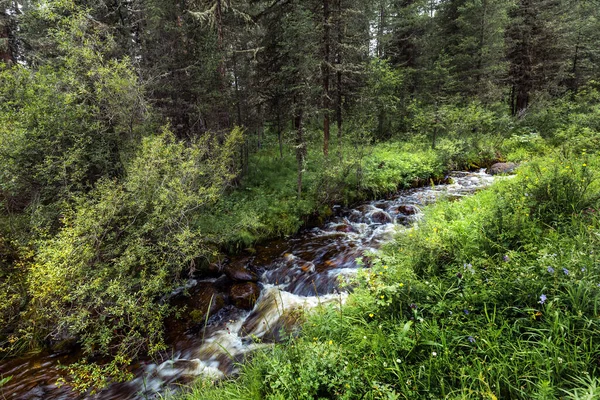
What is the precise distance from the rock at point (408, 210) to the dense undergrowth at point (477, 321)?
19.5 feet

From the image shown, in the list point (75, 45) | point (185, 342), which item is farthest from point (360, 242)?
point (75, 45)

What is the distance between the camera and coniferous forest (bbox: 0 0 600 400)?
268 cm

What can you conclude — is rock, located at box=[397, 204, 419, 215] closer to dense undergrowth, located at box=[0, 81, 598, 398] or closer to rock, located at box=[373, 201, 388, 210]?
rock, located at box=[373, 201, 388, 210]

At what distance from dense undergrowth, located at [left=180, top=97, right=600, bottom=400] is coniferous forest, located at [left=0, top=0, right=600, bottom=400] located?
0.03 metres

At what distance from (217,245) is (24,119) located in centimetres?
548

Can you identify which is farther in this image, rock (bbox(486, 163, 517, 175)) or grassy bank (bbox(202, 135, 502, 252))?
rock (bbox(486, 163, 517, 175))

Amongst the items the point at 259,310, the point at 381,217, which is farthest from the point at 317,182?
the point at 259,310

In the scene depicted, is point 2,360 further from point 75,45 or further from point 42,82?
point 75,45

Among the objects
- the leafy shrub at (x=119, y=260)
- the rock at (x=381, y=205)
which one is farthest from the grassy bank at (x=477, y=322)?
the rock at (x=381, y=205)

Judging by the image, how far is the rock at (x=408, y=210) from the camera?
1010cm

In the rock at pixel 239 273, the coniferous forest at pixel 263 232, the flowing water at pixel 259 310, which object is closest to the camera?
the coniferous forest at pixel 263 232

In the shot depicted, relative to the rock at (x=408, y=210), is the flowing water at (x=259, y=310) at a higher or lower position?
lower

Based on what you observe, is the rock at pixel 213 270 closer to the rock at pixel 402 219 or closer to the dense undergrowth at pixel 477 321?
the dense undergrowth at pixel 477 321

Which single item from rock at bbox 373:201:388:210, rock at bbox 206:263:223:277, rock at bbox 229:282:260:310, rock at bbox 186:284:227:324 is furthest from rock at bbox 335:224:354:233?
rock at bbox 186:284:227:324
